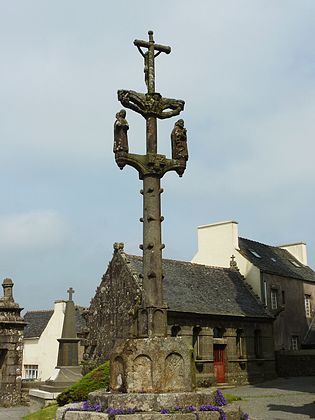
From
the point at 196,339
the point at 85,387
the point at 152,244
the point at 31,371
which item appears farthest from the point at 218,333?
the point at 31,371

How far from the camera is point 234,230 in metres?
32.0

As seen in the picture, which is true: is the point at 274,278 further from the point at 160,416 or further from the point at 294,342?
the point at 160,416

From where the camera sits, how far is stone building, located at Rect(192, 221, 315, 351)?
31.0m

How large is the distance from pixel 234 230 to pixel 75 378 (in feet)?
54.9

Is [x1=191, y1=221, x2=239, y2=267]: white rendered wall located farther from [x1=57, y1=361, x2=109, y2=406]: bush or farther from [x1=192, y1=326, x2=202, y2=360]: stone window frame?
[x1=57, y1=361, x2=109, y2=406]: bush

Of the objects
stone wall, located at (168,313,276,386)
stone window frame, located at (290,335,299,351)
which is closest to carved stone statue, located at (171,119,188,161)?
stone wall, located at (168,313,276,386)

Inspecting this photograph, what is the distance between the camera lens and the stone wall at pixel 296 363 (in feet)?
93.1

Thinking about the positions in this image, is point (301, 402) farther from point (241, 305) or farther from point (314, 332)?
point (314, 332)

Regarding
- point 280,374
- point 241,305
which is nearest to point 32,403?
point 241,305

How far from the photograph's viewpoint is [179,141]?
10.7 metres

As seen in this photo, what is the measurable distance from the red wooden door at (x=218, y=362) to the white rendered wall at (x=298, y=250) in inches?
517

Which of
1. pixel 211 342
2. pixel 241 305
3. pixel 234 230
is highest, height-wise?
pixel 234 230

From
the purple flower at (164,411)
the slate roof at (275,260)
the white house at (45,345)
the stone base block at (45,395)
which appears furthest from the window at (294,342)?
the purple flower at (164,411)

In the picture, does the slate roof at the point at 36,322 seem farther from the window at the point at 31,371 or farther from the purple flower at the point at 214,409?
the purple flower at the point at 214,409
